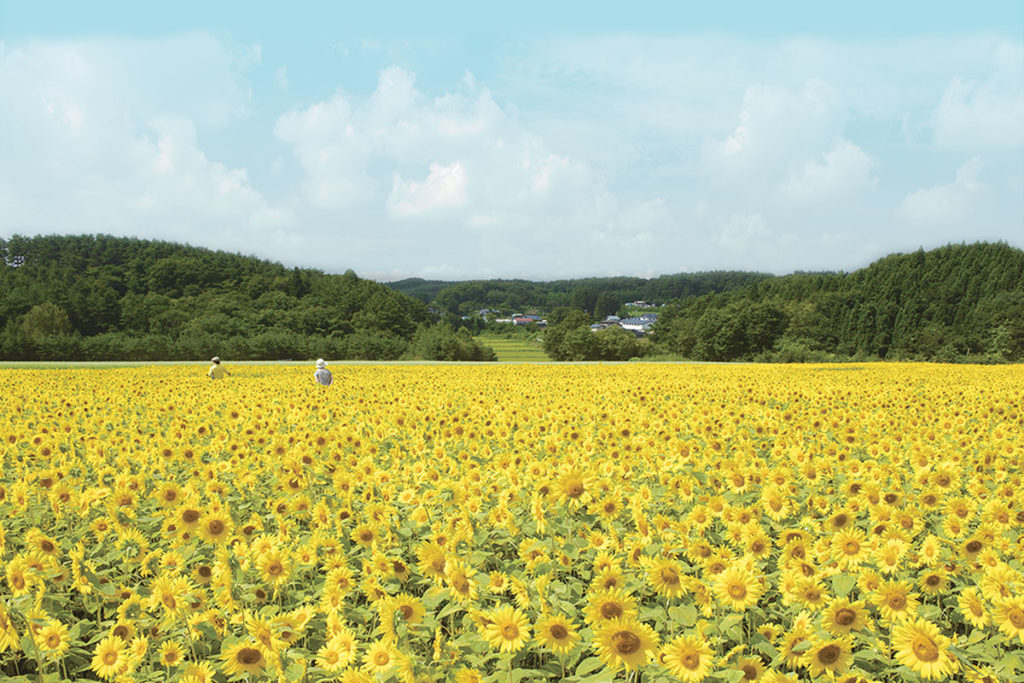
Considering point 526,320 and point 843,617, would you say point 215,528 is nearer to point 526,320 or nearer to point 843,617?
point 843,617

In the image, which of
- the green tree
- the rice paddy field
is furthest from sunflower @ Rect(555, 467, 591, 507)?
the rice paddy field

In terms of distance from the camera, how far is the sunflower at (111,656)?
258 centimetres

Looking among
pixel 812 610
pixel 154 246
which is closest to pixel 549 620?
pixel 812 610

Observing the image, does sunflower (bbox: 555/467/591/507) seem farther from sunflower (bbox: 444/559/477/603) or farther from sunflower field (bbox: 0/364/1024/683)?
sunflower (bbox: 444/559/477/603)

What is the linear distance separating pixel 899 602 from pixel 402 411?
21.0 feet

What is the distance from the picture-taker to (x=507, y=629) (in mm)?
2488

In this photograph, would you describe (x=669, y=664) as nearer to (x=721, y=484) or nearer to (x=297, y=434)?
(x=721, y=484)

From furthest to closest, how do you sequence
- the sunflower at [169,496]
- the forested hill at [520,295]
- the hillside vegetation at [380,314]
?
1. the forested hill at [520,295]
2. the hillside vegetation at [380,314]
3. the sunflower at [169,496]

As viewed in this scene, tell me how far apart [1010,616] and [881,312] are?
108 m

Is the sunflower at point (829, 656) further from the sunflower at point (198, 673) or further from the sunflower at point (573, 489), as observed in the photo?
the sunflower at point (198, 673)

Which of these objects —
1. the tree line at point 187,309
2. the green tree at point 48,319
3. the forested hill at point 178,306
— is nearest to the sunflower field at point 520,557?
the tree line at point 187,309

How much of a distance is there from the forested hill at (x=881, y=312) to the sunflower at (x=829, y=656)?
A: 2727 inches

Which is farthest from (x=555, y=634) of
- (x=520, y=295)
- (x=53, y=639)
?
(x=520, y=295)

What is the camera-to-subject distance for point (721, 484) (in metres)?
4.85
